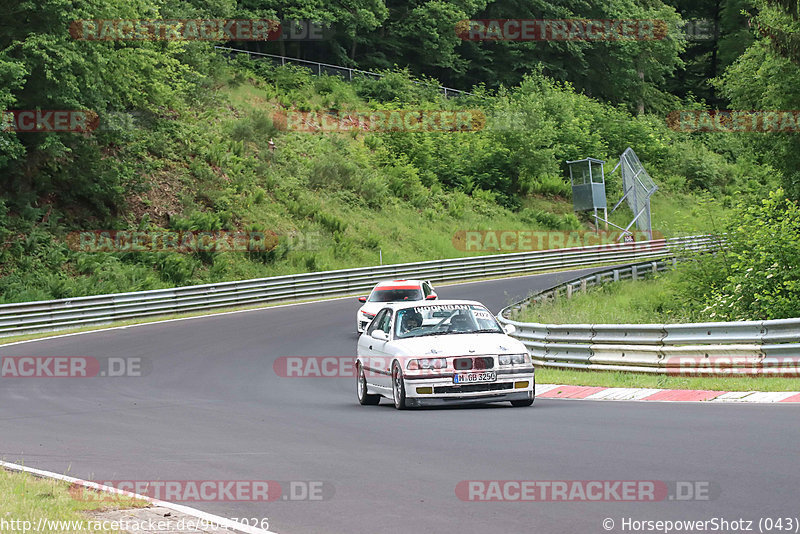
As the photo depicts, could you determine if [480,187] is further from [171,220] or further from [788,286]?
[788,286]

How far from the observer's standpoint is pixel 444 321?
45.6 ft

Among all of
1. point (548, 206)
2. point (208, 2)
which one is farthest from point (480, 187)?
point (208, 2)

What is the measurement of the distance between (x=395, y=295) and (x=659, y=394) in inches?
521

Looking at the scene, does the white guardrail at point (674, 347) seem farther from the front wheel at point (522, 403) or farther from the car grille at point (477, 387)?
the car grille at point (477, 387)

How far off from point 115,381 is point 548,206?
43.1 meters

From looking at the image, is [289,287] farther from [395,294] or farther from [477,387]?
[477,387]

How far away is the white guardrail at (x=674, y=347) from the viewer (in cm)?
1412

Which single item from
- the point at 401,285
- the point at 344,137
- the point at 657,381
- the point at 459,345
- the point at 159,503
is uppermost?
the point at 344,137

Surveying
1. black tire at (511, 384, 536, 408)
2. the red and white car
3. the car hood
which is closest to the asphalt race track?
black tire at (511, 384, 536, 408)

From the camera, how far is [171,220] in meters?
40.3

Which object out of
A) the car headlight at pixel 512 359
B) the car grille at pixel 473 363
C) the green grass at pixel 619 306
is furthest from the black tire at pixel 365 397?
the green grass at pixel 619 306

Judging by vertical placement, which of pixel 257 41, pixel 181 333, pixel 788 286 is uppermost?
pixel 257 41

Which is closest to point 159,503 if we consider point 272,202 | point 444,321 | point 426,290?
point 444,321

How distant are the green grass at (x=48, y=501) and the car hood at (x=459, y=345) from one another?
5.66 m
